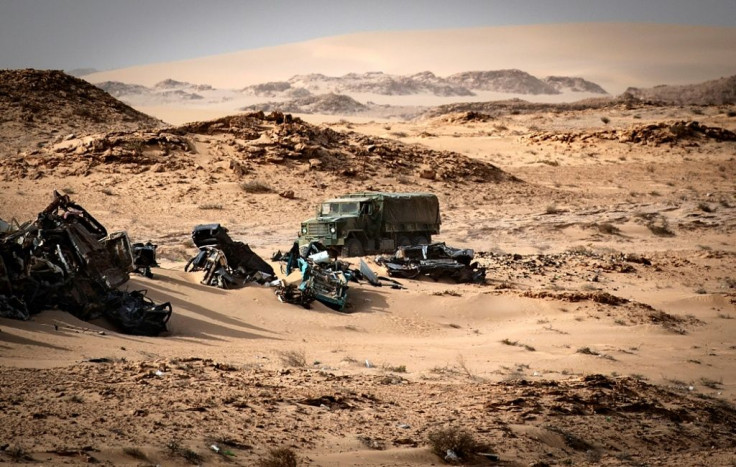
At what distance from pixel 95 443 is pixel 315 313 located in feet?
26.7

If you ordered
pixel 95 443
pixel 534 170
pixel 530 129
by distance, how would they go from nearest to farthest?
pixel 95 443 < pixel 534 170 < pixel 530 129

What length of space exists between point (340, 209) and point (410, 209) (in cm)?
185

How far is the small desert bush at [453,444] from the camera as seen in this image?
27.3ft

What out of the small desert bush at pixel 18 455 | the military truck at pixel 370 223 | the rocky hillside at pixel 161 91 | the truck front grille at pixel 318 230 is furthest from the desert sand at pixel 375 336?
the rocky hillside at pixel 161 91

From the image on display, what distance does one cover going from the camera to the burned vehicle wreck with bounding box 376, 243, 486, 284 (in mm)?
19172

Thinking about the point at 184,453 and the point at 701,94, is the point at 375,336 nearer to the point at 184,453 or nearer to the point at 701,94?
the point at 184,453

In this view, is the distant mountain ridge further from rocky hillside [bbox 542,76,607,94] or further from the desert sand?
the desert sand

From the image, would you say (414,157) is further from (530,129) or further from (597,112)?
(597,112)

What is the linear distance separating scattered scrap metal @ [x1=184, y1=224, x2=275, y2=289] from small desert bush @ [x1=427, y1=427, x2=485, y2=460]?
27.8ft

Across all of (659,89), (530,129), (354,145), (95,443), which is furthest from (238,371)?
(659,89)

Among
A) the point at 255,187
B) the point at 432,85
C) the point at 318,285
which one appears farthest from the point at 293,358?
the point at 432,85

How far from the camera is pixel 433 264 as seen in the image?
1928 cm

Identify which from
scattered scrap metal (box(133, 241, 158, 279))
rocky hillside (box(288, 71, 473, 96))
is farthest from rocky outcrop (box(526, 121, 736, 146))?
rocky hillside (box(288, 71, 473, 96))

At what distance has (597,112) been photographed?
57.8 metres
